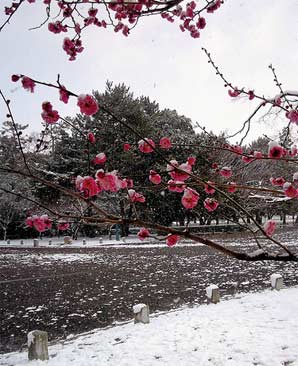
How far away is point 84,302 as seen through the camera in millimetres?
8234

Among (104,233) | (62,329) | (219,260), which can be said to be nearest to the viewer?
(62,329)

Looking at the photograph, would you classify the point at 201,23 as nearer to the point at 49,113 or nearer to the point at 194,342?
the point at 49,113

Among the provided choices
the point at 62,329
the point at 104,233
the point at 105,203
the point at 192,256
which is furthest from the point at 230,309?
the point at 104,233

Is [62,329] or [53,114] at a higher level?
[53,114]

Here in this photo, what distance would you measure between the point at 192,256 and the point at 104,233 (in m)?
20.4

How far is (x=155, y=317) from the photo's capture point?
6598 mm

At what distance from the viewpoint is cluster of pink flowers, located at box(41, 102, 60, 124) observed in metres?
1.82

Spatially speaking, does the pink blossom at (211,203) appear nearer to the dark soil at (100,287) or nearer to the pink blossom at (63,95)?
the pink blossom at (63,95)

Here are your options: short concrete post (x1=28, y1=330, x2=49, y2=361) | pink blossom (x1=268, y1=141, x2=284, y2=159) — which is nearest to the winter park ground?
short concrete post (x1=28, y1=330, x2=49, y2=361)

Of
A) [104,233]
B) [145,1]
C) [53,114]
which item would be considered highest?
[145,1]

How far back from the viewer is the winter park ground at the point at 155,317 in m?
4.87

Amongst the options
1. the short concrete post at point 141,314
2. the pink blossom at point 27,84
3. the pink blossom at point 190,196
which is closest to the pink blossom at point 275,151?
the pink blossom at point 190,196

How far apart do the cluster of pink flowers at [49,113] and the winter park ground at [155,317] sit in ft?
4.75

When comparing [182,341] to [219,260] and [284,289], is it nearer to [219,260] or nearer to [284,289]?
[284,289]
